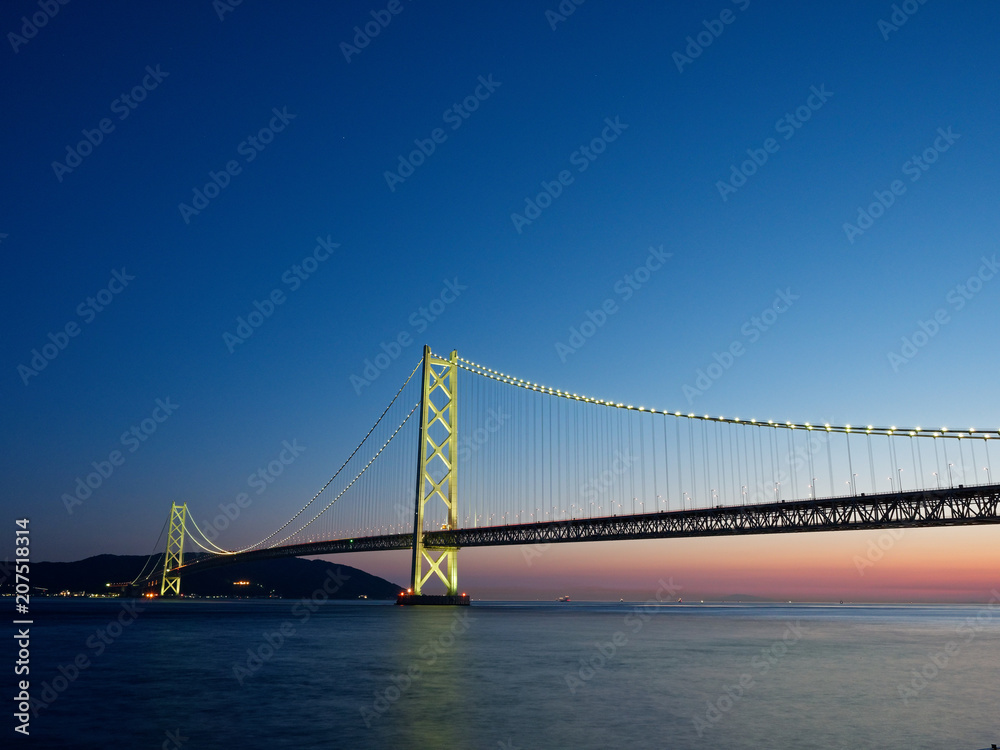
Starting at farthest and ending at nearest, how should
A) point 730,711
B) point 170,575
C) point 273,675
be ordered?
point 170,575 → point 273,675 → point 730,711

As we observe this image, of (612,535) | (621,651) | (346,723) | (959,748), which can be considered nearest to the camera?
(959,748)

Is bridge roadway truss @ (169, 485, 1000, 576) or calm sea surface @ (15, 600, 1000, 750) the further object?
bridge roadway truss @ (169, 485, 1000, 576)

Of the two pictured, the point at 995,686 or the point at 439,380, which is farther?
the point at 439,380

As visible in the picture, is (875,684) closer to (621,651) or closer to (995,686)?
(995,686)

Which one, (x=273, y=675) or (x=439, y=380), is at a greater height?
(x=439, y=380)

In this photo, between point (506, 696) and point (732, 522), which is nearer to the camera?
point (506, 696)

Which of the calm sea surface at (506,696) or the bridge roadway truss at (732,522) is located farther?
the bridge roadway truss at (732,522)

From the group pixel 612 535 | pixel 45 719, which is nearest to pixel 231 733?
pixel 45 719
